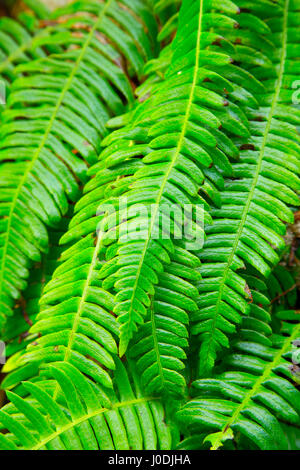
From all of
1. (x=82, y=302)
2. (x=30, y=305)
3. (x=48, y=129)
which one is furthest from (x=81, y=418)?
(x=48, y=129)

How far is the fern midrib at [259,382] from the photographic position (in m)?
1.11

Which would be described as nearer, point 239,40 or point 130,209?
point 130,209

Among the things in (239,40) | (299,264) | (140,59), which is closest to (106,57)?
(140,59)

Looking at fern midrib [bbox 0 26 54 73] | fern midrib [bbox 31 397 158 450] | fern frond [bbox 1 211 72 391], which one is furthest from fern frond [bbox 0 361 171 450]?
fern midrib [bbox 0 26 54 73]

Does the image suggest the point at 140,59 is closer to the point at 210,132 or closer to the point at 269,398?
the point at 210,132

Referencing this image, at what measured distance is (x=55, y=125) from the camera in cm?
169

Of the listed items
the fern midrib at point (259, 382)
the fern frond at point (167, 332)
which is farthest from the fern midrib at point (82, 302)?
the fern midrib at point (259, 382)

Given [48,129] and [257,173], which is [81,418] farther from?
[48,129]

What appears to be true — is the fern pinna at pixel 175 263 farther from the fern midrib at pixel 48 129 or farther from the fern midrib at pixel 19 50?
the fern midrib at pixel 19 50

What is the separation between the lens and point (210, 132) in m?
1.35

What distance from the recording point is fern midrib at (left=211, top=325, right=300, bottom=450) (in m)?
1.11

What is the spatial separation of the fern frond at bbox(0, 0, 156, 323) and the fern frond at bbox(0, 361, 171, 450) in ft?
1.44

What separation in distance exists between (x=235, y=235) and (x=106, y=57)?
3.58ft

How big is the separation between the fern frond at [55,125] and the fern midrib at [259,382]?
2.77ft
